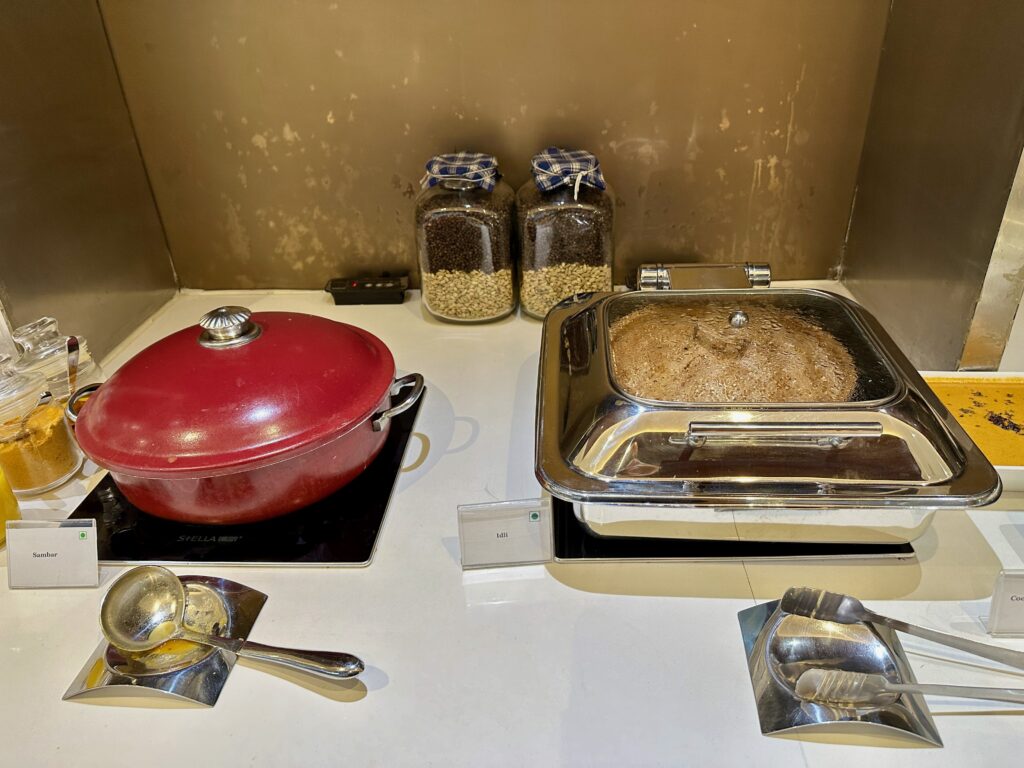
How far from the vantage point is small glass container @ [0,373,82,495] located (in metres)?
0.86

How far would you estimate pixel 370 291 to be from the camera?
1.38 m

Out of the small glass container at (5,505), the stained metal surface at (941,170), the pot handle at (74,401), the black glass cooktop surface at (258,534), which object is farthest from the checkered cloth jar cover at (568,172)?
the small glass container at (5,505)

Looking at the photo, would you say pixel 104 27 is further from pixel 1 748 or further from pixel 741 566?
pixel 741 566

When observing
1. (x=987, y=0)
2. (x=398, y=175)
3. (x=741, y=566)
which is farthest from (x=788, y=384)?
(x=398, y=175)

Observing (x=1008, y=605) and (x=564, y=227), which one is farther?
(x=564, y=227)

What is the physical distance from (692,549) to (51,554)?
27.3 inches

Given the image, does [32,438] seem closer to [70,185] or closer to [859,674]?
[70,185]

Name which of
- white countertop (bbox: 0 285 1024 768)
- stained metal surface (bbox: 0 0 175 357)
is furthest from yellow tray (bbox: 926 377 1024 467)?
stained metal surface (bbox: 0 0 175 357)

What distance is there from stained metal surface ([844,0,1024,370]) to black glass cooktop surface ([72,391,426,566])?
83 cm

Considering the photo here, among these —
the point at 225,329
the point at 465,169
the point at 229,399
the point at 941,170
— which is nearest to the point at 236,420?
the point at 229,399

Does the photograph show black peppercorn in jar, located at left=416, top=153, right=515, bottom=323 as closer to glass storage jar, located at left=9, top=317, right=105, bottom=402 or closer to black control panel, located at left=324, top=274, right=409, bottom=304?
black control panel, located at left=324, top=274, right=409, bottom=304

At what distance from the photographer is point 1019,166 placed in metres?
0.85

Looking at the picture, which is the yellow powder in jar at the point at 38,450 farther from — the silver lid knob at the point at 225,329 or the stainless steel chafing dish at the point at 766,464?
the stainless steel chafing dish at the point at 766,464

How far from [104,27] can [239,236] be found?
411 mm
